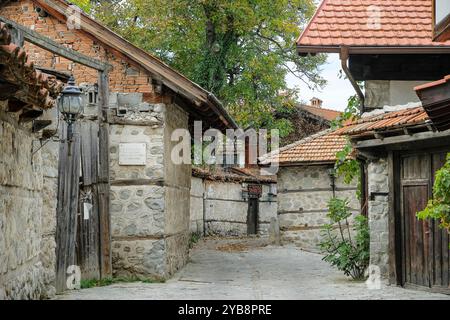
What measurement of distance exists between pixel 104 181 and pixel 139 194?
2.30 feet

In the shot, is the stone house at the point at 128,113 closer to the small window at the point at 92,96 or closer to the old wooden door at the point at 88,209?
the small window at the point at 92,96

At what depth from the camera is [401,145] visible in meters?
10.7

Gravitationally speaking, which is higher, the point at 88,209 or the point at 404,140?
the point at 404,140

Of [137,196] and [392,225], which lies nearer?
[392,225]

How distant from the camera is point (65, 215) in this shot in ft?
33.0

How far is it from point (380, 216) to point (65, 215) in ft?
15.8

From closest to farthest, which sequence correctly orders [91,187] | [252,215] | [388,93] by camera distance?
[91,187]
[388,93]
[252,215]

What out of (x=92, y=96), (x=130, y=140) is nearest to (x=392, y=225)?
(x=130, y=140)

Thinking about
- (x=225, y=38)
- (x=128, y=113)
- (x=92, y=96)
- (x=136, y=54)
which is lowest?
(x=128, y=113)

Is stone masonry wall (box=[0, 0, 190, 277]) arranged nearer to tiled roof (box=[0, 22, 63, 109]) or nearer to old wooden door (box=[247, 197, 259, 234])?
tiled roof (box=[0, 22, 63, 109])

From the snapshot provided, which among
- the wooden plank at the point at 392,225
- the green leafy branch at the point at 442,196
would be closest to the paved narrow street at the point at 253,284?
the wooden plank at the point at 392,225

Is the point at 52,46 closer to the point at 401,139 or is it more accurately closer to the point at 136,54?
the point at 136,54

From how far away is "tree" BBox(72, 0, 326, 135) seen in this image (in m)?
23.0

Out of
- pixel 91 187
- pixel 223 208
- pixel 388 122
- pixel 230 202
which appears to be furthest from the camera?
pixel 230 202
